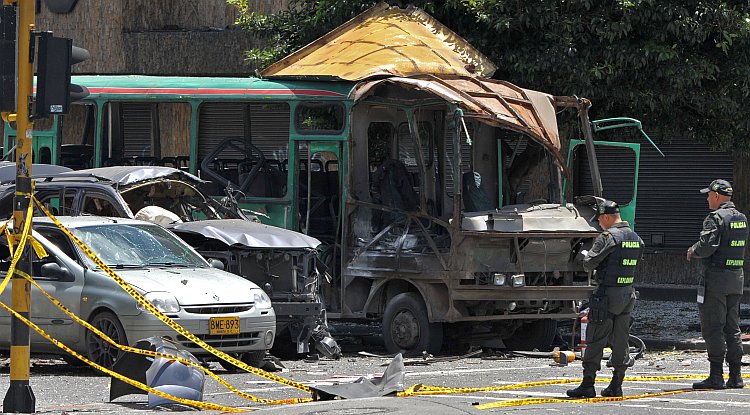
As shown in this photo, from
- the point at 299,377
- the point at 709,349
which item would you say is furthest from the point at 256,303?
the point at 709,349

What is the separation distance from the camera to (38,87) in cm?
1076

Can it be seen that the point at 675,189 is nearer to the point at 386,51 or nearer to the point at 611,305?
the point at 386,51

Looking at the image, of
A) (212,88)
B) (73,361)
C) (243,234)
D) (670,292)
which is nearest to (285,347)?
(243,234)

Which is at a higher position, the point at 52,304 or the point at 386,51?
the point at 386,51

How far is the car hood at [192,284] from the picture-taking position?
13828 millimetres

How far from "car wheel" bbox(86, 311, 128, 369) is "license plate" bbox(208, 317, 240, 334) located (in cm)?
79

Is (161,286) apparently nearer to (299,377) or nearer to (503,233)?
(299,377)

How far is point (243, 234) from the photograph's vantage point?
51.5 feet

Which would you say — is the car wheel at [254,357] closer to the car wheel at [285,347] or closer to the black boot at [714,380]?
the car wheel at [285,347]

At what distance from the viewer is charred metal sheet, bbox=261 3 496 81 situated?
18.5m

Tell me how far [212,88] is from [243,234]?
346 centimetres

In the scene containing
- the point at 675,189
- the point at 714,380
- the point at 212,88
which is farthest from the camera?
the point at 675,189

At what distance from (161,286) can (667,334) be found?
7533 millimetres

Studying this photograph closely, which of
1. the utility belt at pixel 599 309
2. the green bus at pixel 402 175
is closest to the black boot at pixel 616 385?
the utility belt at pixel 599 309
